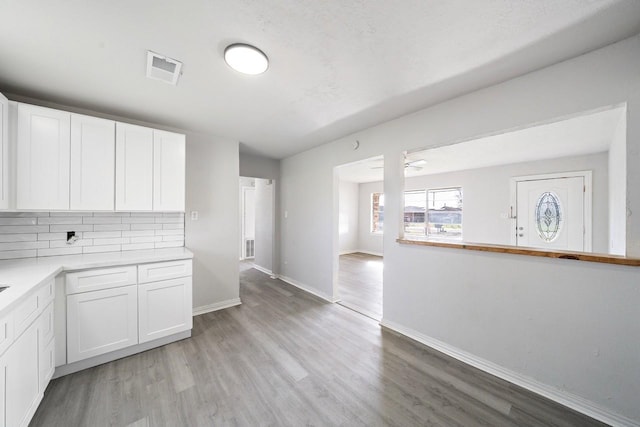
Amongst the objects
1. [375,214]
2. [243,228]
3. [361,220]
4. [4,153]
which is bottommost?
[243,228]

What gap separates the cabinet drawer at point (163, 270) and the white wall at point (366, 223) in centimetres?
621

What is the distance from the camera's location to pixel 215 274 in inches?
130

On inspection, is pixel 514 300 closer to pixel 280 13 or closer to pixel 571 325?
pixel 571 325

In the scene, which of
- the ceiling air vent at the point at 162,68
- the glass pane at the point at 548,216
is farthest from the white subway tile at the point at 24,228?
the glass pane at the point at 548,216

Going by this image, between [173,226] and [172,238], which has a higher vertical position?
[173,226]

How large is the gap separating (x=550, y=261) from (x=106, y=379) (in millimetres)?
3683

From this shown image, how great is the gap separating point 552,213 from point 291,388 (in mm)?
5559

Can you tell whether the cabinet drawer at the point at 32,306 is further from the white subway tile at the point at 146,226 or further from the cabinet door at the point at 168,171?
the cabinet door at the point at 168,171

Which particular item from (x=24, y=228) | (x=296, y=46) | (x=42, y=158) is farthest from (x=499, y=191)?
(x=24, y=228)

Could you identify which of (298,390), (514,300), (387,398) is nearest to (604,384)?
(514,300)

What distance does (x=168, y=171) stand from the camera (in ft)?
8.70

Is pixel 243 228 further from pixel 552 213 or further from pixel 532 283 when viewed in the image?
pixel 552 213

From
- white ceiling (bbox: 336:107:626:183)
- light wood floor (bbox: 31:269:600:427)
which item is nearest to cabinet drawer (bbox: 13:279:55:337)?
light wood floor (bbox: 31:269:600:427)

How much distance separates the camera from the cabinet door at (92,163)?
7.11 ft
